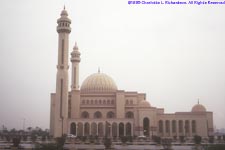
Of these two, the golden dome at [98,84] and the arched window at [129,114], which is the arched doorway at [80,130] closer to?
the golden dome at [98,84]

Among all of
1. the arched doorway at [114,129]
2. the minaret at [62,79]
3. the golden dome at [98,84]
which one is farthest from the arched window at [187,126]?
the minaret at [62,79]

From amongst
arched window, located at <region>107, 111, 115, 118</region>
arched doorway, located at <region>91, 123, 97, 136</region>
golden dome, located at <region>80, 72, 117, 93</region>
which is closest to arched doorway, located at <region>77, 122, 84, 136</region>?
arched doorway, located at <region>91, 123, 97, 136</region>

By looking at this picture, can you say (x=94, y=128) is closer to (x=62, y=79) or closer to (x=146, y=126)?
(x=146, y=126)

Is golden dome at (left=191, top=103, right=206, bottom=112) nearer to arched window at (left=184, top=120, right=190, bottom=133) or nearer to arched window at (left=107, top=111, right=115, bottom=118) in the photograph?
arched window at (left=184, top=120, right=190, bottom=133)

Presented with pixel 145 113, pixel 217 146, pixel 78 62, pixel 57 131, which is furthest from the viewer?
pixel 78 62

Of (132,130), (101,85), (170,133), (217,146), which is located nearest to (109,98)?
(101,85)

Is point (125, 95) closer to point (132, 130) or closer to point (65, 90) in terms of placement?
point (132, 130)

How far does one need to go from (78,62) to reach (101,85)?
5.86 m

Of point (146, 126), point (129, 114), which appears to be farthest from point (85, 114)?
point (146, 126)

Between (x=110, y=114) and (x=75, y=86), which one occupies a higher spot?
(x=75, y=86)

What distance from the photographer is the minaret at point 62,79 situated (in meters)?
44.9

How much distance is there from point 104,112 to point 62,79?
34.7ft

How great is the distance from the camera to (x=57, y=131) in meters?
44.6

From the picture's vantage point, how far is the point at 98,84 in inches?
2137
